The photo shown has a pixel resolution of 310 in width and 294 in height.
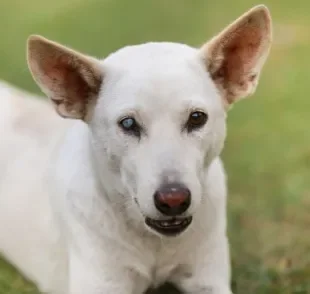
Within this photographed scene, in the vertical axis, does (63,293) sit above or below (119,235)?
below

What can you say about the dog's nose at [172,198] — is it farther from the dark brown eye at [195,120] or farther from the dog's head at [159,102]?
the dark brown eye at [195,120]

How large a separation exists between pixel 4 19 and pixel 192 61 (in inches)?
103

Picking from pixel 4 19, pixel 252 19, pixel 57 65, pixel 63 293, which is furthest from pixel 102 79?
pixel 4 19

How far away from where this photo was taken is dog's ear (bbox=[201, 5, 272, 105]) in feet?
6.27

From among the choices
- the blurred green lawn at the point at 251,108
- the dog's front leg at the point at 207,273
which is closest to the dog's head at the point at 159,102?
the dog's front leg at the point at 207,273

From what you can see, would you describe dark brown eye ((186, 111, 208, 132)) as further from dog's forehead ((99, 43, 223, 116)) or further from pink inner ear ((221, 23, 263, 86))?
pink inner ear ((221, 23, 263, 86))

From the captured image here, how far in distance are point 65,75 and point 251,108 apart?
5.41 ft

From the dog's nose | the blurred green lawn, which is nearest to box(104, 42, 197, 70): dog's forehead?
the dog's nose

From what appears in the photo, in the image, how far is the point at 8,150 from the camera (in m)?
2.60

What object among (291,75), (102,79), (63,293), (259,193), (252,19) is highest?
(252,19)

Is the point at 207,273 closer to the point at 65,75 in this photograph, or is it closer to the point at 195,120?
the point at 195,120

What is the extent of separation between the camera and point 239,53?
1.97 metres

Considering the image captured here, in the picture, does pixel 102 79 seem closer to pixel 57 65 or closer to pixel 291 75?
pixel 57 65

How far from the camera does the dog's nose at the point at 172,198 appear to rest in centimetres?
175
